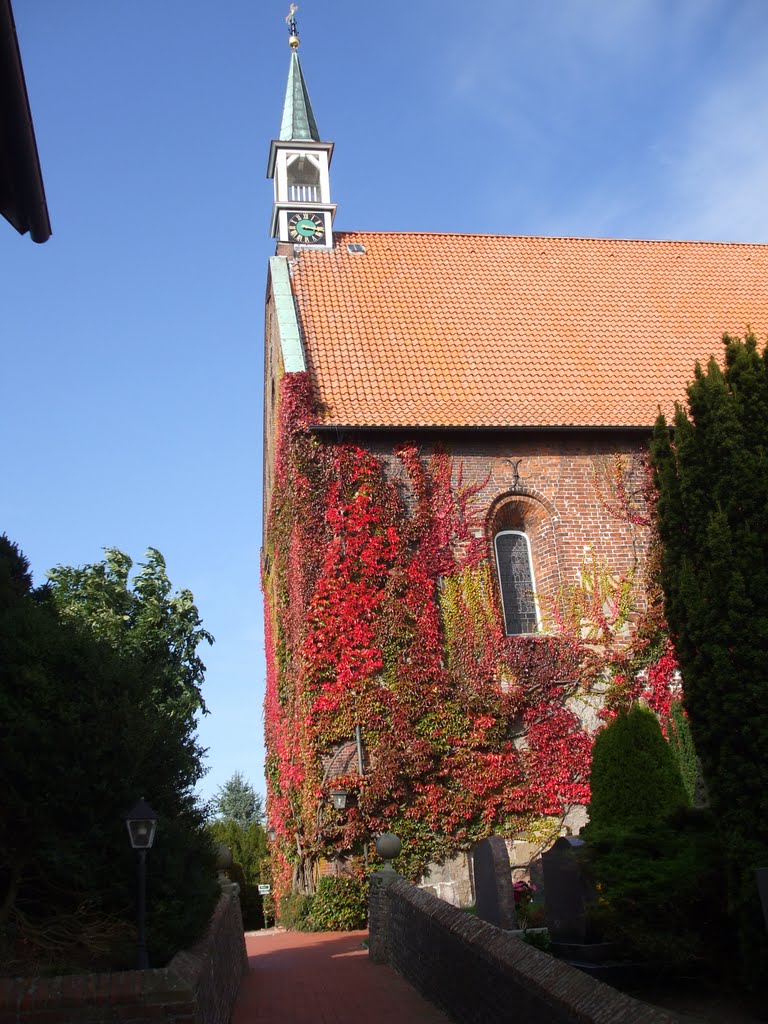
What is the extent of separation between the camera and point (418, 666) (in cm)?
1523

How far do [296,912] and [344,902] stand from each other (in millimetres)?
2065

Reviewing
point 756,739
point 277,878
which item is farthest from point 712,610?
point 277,878

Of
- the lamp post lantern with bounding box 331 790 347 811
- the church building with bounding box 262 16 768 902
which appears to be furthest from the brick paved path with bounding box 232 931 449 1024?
the lamp post lantern with bounding box 331 790 347 811

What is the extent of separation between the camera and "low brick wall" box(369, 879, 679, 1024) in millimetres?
5043

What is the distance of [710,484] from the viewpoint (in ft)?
26.8

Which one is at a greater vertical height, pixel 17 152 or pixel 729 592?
pixel 17 152

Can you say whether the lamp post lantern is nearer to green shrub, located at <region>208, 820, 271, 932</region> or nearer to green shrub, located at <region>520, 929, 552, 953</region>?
green shrub, located at <region>520, 929, 552, 953</region>

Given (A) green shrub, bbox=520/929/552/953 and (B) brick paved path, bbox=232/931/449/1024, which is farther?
(A) green shrub, bbox=520/929/552/953

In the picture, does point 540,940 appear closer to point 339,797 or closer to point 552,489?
point 339,797

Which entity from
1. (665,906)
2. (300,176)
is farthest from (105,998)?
(300,176)

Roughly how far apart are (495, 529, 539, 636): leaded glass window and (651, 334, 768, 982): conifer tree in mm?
8226

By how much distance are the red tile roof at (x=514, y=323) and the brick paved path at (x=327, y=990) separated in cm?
794

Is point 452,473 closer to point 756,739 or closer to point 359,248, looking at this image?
point 359,248

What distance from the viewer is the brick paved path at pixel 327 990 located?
28.5ft
